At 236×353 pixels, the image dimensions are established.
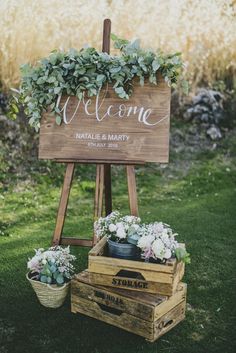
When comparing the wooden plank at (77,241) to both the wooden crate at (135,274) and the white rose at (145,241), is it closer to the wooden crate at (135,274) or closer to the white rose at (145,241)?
the wooden crate at (135,274)

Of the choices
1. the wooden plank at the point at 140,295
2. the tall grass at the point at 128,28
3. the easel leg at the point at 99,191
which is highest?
the tall grass at the point at 128,28

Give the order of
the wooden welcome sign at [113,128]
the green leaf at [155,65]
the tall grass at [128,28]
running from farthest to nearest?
the tall grass at [128,28] < the wooden welcome sign at [113,128] < the green leaf at [155,65]

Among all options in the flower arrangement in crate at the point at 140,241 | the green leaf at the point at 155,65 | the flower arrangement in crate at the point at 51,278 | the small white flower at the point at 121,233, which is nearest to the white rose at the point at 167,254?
the flower arrangement in crate at the point at 140,241

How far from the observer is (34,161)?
5566 millimetres

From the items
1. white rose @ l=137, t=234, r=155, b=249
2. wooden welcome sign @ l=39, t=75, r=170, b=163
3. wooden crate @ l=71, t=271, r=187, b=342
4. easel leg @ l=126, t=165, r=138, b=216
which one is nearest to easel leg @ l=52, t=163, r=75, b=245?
wooden welcome sign @ l=39, t=75, r=170, b=163

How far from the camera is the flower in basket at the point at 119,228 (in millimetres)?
2863

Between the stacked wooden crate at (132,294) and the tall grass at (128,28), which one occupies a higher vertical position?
the tall grass at (128,28)

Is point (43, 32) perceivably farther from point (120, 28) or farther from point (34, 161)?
point (34, 161)

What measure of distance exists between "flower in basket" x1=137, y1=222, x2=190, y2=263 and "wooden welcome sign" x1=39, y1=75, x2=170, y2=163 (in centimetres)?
57

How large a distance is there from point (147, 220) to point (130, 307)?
1941mm

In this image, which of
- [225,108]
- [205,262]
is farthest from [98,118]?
[225,108]

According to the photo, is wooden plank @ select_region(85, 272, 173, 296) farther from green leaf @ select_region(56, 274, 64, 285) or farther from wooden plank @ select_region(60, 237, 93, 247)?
wooden plank @ select_region(60, 237, 93, 247)

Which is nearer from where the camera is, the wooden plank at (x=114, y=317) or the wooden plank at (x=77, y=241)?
the wooden plank at (x=114, y=317)

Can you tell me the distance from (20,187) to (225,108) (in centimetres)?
302
